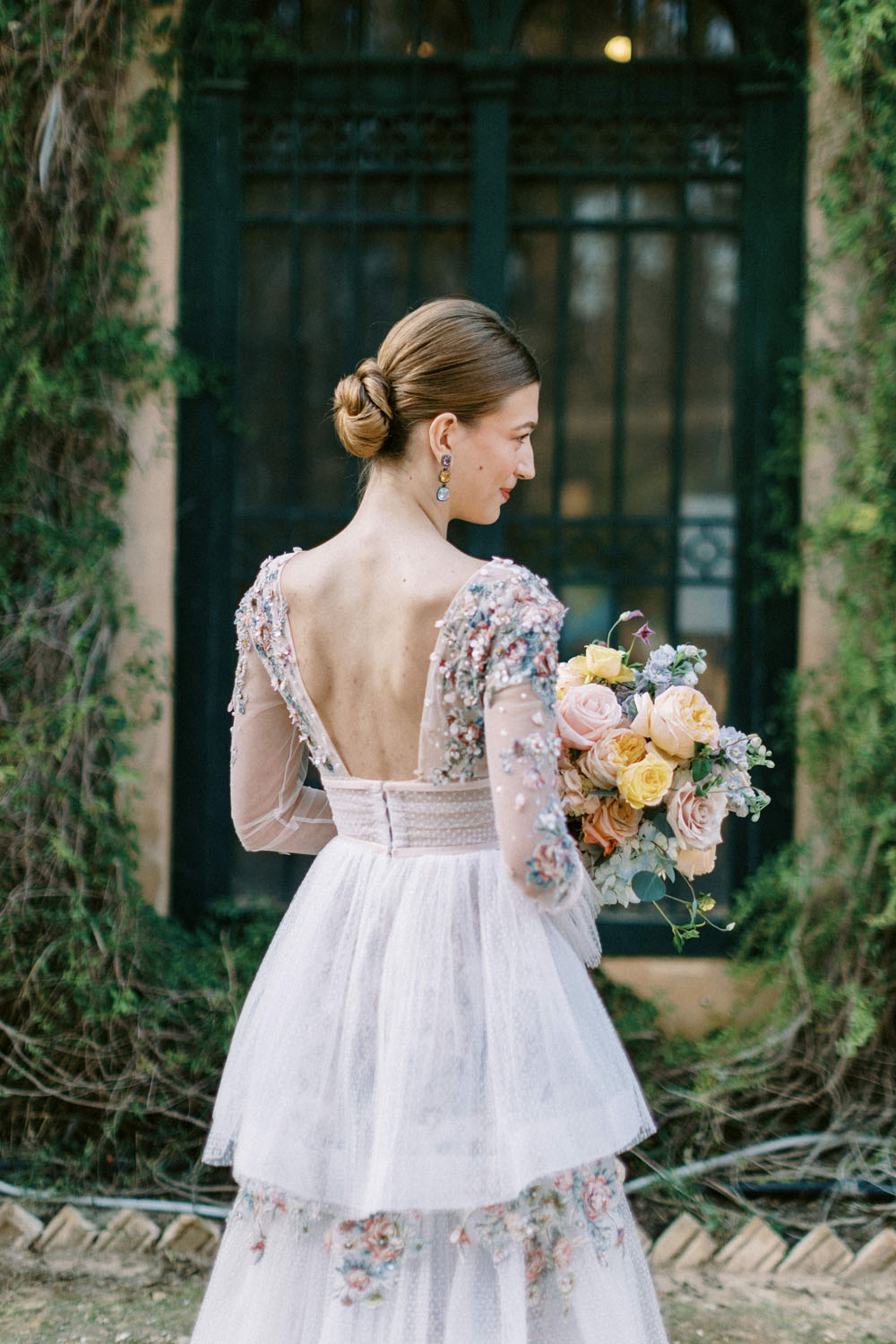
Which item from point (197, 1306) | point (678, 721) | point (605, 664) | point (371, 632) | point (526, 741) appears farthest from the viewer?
point (197, 1306)

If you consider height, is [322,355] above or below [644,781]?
above

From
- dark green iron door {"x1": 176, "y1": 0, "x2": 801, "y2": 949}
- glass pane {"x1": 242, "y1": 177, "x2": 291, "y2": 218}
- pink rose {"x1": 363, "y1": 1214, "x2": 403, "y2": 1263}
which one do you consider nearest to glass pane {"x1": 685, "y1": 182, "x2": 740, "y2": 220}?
dark green iron door {"x1": 176, "y1": 0, "x2": 801, "y2": 949}

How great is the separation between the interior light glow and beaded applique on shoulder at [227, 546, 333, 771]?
2.67 m

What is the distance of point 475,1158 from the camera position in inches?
65.4

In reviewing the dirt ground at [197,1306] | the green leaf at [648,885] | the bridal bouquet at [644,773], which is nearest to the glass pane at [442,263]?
the bridal bouquet at [644,773]

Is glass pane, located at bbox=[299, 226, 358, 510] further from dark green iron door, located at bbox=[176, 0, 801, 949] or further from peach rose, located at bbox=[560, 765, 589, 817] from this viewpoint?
peach rose, located at bbox=[560, 765, 589, 817]

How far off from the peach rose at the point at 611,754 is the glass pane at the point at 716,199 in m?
2.55

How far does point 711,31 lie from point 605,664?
9.14 ft

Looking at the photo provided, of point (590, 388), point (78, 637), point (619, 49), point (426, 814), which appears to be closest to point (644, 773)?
point (426, 814)

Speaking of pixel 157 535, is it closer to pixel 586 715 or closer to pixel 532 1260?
pixel 586 715

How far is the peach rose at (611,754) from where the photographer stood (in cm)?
183

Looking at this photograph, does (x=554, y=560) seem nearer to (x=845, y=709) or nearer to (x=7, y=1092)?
(x=845, y=709)

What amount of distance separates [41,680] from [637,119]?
2.61 metres

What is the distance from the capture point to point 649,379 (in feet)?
12.6
